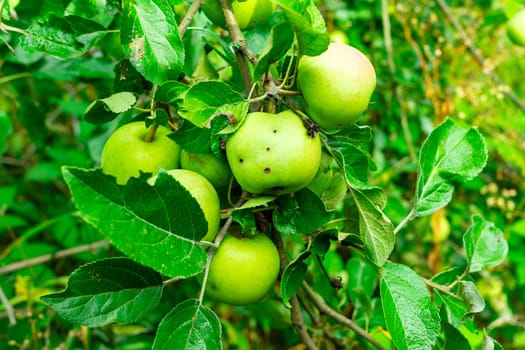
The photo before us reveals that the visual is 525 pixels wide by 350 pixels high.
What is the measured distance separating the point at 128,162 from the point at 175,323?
220 millimetres

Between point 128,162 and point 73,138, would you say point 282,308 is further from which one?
point 73,138

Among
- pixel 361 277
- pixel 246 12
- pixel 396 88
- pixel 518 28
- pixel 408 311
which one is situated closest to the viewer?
pixel 408 311

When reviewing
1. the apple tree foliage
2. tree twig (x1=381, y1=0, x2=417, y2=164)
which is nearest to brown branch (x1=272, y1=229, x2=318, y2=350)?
the apple tree foliage

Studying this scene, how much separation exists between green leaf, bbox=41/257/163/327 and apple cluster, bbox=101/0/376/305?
0.26 feet

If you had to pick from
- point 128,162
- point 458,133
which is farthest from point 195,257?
point 458,133

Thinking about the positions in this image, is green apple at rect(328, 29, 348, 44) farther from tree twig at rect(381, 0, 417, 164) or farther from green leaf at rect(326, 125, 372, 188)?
green leaf at rect(326, 125, 372, 188)

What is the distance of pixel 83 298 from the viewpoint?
25.9 inches

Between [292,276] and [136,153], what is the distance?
257mm

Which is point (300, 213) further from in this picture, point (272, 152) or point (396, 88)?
point (396, 88)

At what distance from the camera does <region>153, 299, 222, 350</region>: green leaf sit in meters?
0.63

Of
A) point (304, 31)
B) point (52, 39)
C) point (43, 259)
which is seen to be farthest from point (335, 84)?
point (43, 259)

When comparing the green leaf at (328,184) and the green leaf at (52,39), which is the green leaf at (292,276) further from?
the green leaf at (52,39)

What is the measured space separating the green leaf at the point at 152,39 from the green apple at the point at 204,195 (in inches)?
4.7

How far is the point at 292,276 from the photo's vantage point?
0.72m
